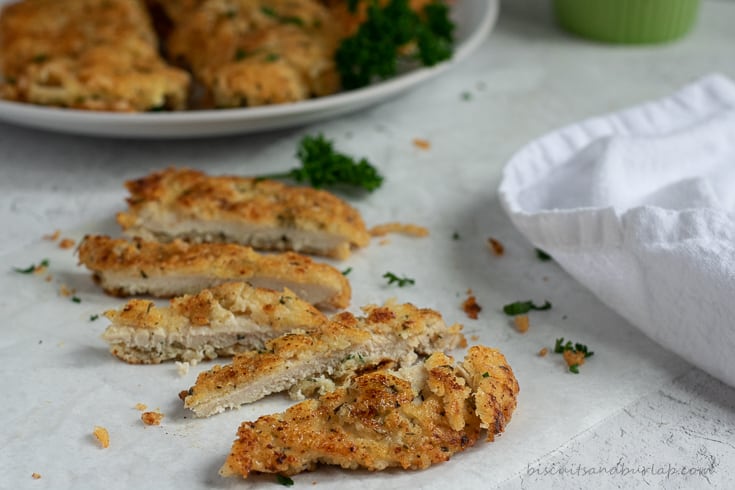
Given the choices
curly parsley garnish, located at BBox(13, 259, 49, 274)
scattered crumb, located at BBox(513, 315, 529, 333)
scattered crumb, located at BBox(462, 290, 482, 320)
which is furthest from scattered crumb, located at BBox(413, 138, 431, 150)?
curly parsley garnish, located at BBox(13, 259, 49, 274)

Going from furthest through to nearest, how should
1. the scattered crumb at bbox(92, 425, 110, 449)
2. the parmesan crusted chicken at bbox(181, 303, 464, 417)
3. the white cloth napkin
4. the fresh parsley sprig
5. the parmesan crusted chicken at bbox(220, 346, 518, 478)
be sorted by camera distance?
1. the fresh parsley sprig
2. the white cloth napkin
3. the parmesan crusted chicken at bbox(181, 303, 464, 417)
4. the scattered crumb at bbox(92, 425, 110, 449)
5. the parmesan crusted chicken at bbox(220, 346, 518, 478)

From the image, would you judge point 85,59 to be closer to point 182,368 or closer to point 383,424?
point 182,368

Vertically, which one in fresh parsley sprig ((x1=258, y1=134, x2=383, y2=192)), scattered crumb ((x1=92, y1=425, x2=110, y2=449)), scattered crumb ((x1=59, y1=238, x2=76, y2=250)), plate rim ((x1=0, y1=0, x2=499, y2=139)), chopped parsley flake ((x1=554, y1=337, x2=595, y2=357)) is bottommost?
scattered crumb ((x1=59, y1=238, x2=76, y2=250))

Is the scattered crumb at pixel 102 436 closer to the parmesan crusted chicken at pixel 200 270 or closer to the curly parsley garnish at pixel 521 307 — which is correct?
the parmesan crusted chicken at pixel 200 270

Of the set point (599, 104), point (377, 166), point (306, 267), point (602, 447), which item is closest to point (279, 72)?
point (377, 166)

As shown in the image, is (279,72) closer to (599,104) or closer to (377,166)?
(377,166)

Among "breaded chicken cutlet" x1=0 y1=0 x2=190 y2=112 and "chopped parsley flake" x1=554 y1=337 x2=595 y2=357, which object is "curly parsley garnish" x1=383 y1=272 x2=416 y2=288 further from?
"breaded chicken cutlet" x1=0 y1=0 x2=190 y2=112

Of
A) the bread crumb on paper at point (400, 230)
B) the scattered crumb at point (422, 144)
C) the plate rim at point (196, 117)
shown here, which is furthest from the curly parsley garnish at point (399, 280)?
the scattered crumb at point (422, 144)
